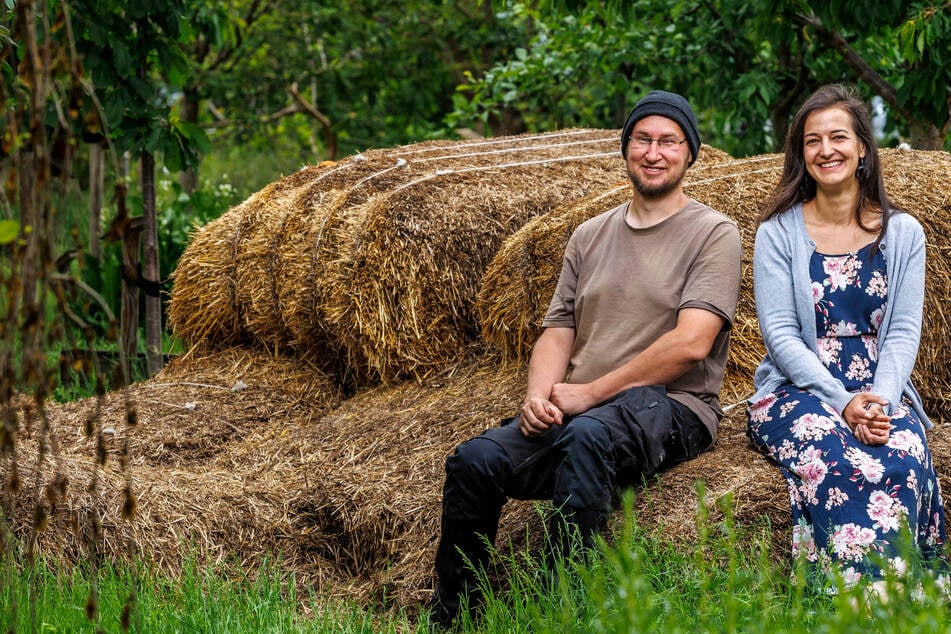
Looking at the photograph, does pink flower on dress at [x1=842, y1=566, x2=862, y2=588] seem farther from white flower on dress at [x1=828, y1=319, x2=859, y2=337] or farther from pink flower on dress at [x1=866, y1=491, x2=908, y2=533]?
white flower on dress at [x1=828, y1=319, x2=859, y2=337]

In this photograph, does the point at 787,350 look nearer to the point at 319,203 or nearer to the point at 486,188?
the point at 486,188

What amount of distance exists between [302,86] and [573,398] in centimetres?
951

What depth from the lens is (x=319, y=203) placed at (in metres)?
5.93

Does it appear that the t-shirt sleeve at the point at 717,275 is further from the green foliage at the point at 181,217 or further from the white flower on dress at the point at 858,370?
the green foliage at the point at 181,217

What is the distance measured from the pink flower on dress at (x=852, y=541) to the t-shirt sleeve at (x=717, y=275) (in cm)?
82

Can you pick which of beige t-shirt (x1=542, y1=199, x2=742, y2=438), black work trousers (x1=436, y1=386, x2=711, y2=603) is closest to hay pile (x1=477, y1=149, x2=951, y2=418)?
beige t-shirt (x1=542, y1=199, x2=742, y2=438)

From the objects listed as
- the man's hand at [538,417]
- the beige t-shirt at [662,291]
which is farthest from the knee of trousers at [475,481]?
the beige t-shirt at [662,291]

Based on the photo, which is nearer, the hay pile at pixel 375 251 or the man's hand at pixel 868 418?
the man's hand at pixel 868 418

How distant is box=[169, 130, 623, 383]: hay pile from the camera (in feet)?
17.8

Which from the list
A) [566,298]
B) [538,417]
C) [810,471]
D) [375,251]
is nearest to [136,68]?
[375,251]

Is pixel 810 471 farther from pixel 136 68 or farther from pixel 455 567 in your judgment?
pixel 136 68

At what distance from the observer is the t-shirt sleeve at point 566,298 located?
4.22m

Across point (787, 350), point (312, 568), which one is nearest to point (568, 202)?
point (787, 350)

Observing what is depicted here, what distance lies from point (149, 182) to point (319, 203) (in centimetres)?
153
